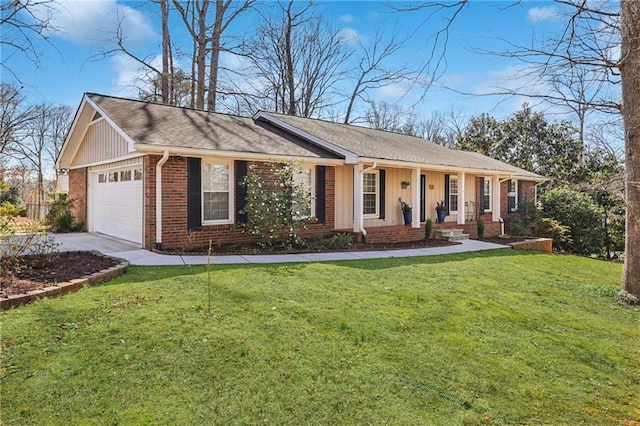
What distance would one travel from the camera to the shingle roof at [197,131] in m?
9.39

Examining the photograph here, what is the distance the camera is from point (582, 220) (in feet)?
55.5

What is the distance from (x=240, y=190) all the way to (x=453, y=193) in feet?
32.9

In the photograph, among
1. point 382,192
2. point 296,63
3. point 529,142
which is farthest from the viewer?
point 529,142

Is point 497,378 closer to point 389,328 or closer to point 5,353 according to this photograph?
point 389,328

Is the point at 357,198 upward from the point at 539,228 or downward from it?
upward

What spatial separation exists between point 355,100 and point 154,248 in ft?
66.5

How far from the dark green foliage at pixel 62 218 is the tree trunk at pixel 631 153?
15.5m

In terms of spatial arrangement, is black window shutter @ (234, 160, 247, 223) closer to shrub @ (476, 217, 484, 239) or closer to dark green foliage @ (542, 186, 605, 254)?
shrub @ (476, 217, 484, 239)

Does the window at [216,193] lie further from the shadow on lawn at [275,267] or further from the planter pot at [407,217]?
the planter pot at [407,217]

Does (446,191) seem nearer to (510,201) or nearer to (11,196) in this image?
(510,201)

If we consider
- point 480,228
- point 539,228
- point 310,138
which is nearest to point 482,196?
point 539,228

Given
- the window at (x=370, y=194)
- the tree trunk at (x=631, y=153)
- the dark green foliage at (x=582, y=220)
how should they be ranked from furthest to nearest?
the dark green foliage at (x=582, y=220)
the window at (x=370, y=194)
the tree trunk at (x=631, y=153)

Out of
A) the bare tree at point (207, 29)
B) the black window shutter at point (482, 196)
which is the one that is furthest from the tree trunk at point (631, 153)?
the bare tree at point (207, 29)

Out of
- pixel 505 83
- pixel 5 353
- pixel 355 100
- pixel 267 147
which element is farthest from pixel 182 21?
pixel 5 353
